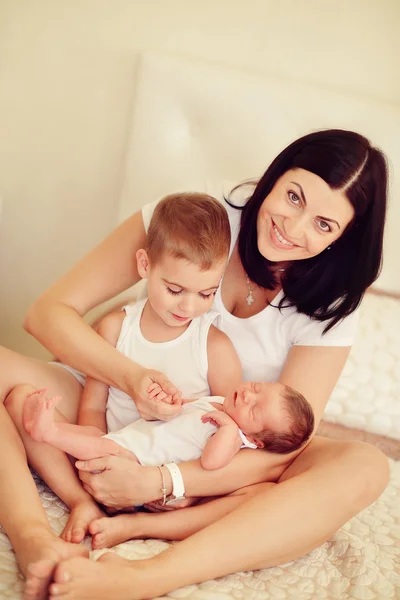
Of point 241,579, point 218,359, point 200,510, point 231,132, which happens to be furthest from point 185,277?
point 231,132

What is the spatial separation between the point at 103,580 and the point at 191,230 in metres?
0.75

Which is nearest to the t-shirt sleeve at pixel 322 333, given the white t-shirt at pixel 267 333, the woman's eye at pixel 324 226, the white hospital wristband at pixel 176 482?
the white t-shirt at pixel 267 333

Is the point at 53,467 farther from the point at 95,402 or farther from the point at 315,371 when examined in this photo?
the point at 315,371

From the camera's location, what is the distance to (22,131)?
2.52 m

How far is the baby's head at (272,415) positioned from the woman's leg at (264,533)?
0.08 m

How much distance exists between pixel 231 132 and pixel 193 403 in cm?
110

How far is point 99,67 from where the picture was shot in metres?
2.43

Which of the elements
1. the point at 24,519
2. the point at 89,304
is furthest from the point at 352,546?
the point at 89,304

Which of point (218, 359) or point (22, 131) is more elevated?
point (22, 131)

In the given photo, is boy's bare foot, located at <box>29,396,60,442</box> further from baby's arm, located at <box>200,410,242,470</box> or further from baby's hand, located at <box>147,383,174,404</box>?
baby's arm, located at <box>200,410,242,470</box>

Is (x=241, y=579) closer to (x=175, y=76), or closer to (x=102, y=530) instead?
(x=102, y=530)

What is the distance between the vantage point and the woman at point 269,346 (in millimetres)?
1270

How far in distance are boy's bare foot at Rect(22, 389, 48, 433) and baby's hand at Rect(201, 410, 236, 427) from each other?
1.14ft

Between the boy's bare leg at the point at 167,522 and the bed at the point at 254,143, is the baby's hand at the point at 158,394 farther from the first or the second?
the bed at the point at 254,143
